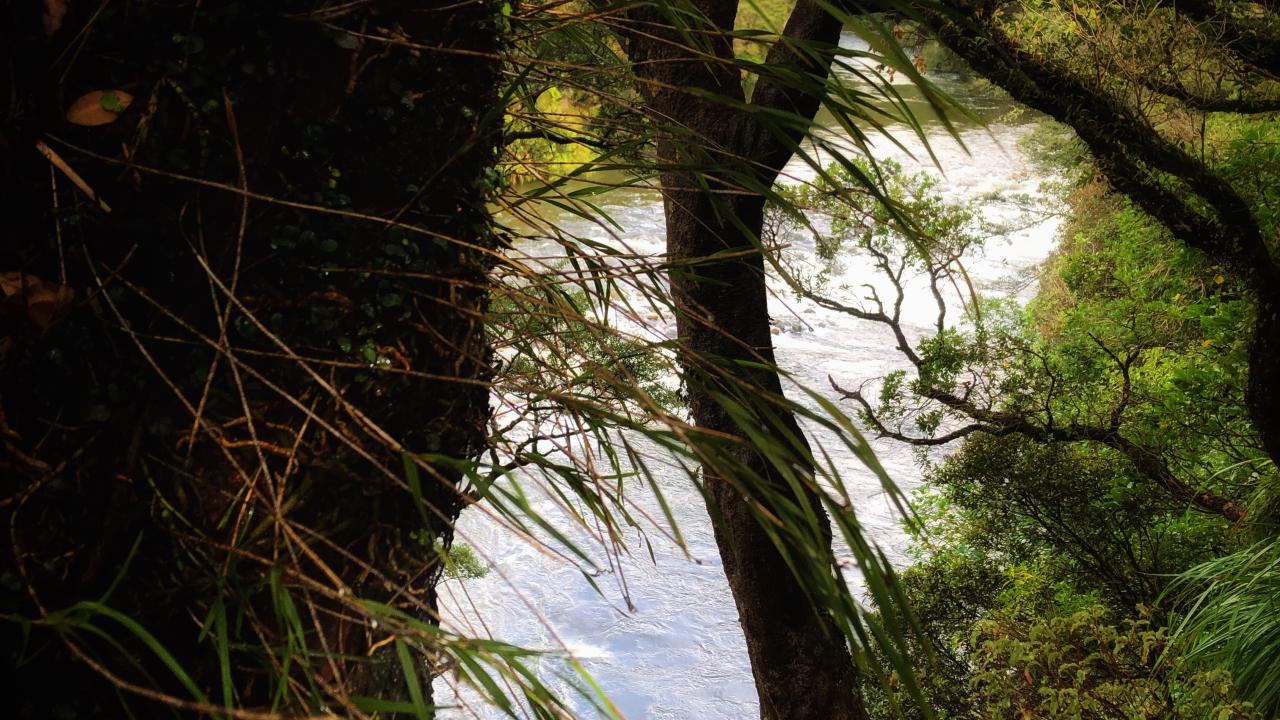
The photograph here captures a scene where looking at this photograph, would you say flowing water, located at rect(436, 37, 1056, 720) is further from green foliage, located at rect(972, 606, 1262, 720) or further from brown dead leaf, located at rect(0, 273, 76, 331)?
brown dead leaf, located at rect(0, 273, 76, 331)

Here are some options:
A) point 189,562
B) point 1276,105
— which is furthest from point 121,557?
point 1276,105

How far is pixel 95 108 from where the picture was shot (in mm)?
570

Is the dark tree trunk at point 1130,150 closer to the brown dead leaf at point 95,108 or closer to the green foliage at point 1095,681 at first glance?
the green foliage at point 1095,681

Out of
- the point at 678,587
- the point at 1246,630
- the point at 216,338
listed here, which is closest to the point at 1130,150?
the point at 1246,630

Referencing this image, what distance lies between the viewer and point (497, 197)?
83cm

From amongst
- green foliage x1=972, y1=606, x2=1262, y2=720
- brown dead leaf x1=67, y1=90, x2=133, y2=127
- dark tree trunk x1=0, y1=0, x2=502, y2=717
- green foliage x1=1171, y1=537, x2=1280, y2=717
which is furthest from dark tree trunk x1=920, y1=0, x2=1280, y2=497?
brown dead leaf x1=67, y1=90, x2=133, y2=127

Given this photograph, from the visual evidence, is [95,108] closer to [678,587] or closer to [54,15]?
[54,15]

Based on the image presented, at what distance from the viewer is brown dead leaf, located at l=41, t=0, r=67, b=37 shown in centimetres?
55

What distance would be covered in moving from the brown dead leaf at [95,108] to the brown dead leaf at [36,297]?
10cm

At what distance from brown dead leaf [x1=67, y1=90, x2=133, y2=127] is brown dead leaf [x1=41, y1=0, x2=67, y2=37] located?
0.04m

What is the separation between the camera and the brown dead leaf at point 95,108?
1.86 ft

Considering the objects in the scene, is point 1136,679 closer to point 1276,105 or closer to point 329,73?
point 329,73

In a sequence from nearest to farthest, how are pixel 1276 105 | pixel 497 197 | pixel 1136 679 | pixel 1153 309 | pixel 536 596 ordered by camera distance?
pixel 497 197, pixel 1136 679, pixel 1276 105, pixel 1153 309, pixel 536 596

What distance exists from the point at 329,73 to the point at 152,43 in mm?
106
